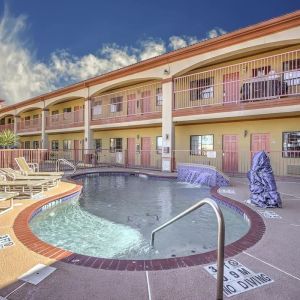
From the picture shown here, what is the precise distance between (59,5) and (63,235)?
26.2 meters

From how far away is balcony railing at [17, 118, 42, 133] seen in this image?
30.1 metres

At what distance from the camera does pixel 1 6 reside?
2300 centimetres

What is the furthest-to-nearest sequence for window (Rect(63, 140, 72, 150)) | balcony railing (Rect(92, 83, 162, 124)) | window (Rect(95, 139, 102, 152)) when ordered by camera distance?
window (Rect(63, 140, 72, 150))
window (Rect(95, 139, 102, 152))
balcony railing (Rect(92, 83, 162, 124))

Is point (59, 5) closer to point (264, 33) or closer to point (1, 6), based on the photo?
point (1, 6)

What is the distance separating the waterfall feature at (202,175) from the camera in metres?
11.7

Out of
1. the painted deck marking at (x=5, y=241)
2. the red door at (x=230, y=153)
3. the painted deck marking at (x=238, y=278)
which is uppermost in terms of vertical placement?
the red door at (x=230, y=153)

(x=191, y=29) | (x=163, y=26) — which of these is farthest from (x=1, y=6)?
(x=191, y=29)

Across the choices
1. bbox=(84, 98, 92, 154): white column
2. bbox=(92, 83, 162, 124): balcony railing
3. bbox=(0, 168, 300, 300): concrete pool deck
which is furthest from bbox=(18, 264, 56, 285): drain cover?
bbox=(84, 98, 92, 154): white column

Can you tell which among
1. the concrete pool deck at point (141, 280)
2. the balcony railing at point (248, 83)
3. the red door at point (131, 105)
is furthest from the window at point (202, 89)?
the concrete pool deck at point (141, 280)

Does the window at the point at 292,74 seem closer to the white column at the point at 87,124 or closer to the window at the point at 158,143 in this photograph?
the window at the point at 158,143

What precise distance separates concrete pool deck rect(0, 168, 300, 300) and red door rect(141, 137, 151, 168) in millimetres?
16953

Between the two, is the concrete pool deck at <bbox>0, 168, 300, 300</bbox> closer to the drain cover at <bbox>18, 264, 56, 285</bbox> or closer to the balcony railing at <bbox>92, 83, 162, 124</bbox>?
the drain cover at <bbox>18, 264, 56, 285</bbox>

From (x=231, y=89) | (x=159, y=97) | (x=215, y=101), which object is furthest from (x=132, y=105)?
(x=231, y=89)

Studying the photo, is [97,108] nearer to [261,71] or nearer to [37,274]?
[261,71]
